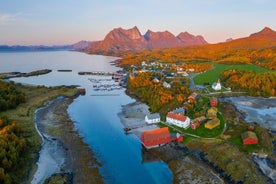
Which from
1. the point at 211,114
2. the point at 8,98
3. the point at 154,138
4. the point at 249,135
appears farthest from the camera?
the point at 8,98

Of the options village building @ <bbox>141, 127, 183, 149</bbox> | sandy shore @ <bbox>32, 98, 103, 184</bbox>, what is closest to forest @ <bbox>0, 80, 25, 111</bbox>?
sandy shore @ <bbox>32, 98, 103, 184</bbox>

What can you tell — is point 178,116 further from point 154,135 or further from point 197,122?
point 154,135

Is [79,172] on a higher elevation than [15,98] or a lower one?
lower

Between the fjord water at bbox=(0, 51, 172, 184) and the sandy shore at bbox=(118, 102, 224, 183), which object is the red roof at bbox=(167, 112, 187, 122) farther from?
the fjord water at bbox=(0, 51, 172, 184)

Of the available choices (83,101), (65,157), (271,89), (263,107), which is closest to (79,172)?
(65,157)

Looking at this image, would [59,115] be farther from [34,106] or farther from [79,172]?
[79,172]

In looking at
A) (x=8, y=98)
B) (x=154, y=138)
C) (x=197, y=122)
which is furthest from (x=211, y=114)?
(x=8, y=98)
